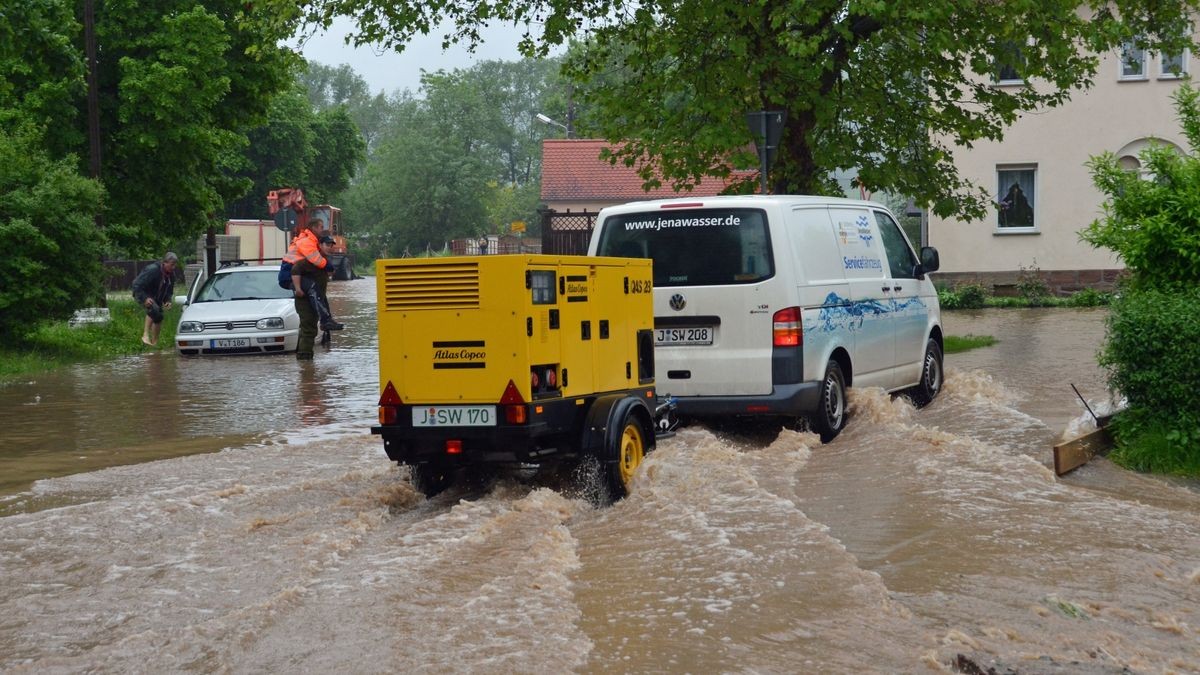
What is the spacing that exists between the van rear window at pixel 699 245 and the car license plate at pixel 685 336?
344mm

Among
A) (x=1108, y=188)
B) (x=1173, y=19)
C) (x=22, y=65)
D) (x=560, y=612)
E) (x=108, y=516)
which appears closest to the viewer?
(x=560, y=612)

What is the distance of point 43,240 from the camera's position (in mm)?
20000

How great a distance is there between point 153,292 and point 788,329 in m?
16.2

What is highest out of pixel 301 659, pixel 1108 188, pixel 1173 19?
pixel 1173 19

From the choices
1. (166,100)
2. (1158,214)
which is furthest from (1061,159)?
(1158,214)

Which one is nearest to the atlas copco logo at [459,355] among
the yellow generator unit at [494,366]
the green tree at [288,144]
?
the yellow generator unit at [494,366]

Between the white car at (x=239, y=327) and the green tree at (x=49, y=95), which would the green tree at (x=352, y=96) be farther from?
the white car at (x=239, y=327)

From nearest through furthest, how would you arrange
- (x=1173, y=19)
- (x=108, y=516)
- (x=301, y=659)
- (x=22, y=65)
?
(x=301, y=659) < (x=108, y=516) < (x=1173, y=19) < (x=22, y=65)

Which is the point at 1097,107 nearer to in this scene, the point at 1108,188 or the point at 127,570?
the point at 1108,188

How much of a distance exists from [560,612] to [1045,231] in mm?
28585

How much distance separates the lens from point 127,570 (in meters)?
7.57

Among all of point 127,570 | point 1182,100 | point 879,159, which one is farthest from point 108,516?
point 879,159

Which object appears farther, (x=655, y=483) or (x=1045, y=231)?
(x=1045, y=231)

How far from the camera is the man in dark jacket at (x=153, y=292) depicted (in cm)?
2460
